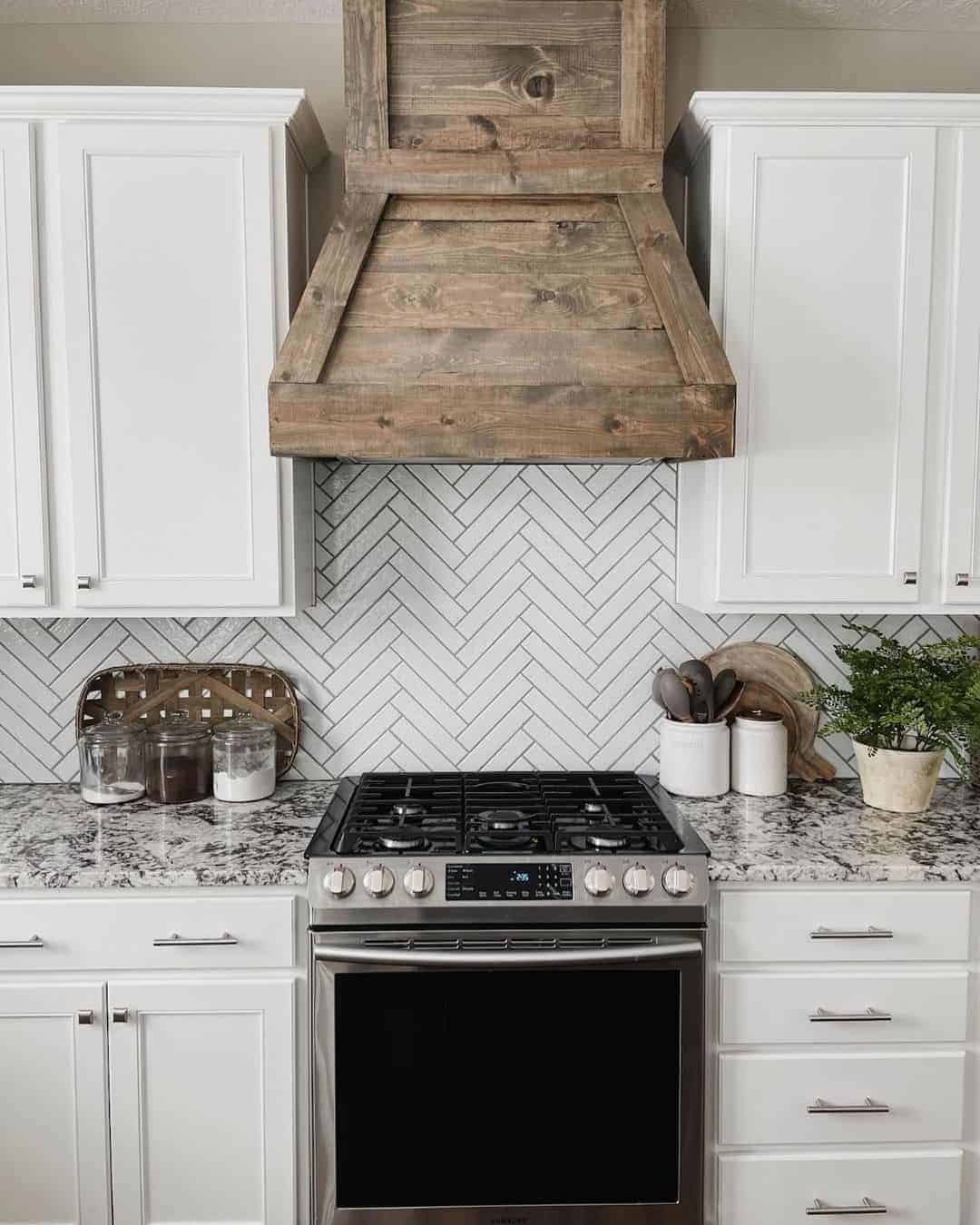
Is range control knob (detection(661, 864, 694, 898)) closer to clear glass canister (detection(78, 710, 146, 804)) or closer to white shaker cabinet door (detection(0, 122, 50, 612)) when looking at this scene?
clear glass canister (detection(78, 710, 146, 804))

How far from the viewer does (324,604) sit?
8.43 feet

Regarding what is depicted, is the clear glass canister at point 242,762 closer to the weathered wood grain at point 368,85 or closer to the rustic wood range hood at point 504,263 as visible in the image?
the rustic wood range hood at point 504,263

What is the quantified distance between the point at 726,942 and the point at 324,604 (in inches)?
50.2

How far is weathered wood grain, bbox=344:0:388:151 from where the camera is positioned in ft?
6.76

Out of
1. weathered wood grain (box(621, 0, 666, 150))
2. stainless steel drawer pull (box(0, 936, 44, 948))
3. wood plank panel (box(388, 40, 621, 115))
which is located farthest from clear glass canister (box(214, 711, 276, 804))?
weathered wood grain (box(621, 0, 666, 150))

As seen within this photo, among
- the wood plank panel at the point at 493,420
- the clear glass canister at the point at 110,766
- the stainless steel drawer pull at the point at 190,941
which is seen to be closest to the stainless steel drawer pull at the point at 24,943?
the stainless steel drawer pull at the point at 190,941

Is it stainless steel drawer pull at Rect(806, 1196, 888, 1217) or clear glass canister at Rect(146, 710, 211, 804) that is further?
clear glass canister at Rect(146, 710, 211, 804)

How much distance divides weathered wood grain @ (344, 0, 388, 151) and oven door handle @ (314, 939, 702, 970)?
5.34 ft

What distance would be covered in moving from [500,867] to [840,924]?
2.28ft

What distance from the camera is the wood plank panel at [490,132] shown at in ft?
6.81

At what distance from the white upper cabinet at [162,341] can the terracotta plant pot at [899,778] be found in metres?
1.41

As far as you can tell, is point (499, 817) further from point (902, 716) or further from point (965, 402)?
point (965, 402)

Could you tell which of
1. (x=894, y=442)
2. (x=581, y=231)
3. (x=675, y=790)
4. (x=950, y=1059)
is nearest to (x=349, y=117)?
(x=581, y=231)

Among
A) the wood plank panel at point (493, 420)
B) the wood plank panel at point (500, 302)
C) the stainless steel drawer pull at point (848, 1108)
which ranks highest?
the wood plank panel at point (500, 302)
